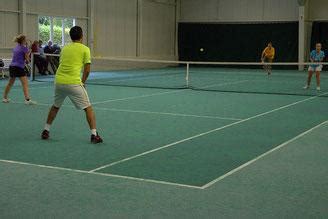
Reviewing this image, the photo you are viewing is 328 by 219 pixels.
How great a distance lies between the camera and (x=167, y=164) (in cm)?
675

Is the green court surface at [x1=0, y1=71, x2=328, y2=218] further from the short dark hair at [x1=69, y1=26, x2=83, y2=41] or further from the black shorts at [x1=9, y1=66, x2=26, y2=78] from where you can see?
the short dark hair at [x1=69, y1=26, x2=83, y2=41]

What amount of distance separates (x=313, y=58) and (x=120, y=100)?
6.89 m

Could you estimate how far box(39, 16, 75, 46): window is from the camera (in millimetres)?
27266

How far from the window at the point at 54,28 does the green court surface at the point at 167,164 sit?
1527 cm

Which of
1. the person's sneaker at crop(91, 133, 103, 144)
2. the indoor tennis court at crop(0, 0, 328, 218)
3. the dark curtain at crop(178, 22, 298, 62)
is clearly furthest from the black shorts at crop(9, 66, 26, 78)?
the dark curtain at crop(178, 22, 298, 62)

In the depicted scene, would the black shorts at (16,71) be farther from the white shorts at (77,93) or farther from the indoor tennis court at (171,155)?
the white shorts at (77,93)

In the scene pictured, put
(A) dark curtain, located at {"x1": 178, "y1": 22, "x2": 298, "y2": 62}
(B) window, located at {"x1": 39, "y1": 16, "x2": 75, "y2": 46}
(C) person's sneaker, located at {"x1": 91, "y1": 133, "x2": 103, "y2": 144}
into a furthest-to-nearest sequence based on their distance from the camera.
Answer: (A) dark curtain, located at {"x1": 178, "y1": 22, "x2": 298, "y2": 62} → (B) window, located at {"x1": 39, "y1": 16, "x2": 75, "y2": 46} → (C) person's sneaker, located at {"x1": 91, "y1": 133, "x2": 103, "y2": 144}

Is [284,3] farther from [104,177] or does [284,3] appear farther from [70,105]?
[104,177]

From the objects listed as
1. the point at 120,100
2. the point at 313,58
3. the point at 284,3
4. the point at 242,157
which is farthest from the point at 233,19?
the point at 242,157

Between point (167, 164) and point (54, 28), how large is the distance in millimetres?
22332

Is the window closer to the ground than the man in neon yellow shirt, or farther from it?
farther from it

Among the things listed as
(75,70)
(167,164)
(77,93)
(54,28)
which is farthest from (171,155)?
(54,28)

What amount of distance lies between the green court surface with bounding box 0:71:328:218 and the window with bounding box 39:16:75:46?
50.1 ft

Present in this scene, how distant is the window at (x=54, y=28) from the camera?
2727 centimetres
